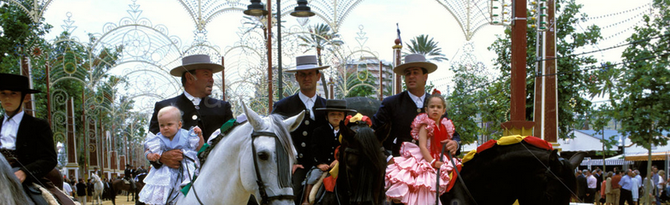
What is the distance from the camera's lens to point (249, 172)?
173 inches

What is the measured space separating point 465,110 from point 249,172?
60.1 ft

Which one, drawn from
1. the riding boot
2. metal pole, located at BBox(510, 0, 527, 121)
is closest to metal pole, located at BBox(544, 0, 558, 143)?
metal pole, located at BBox(510, 0, 527, 121)

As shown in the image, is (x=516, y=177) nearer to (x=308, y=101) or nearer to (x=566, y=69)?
(x=308, y=101)

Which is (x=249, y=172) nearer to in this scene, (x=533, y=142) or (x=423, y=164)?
(x=423, y=164)

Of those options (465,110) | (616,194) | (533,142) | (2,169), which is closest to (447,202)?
(533,142)

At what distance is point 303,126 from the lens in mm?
7176

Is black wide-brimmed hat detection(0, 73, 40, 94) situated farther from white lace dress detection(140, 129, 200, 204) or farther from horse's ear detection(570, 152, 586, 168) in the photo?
horse's ear detection(570, 152, 586, 168)

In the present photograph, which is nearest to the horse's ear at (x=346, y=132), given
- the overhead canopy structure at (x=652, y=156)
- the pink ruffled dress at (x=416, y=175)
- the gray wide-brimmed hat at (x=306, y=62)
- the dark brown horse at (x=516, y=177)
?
the pink ruffled dress at (x=416, y=175)

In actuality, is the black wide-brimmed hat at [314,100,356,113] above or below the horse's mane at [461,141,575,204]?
above

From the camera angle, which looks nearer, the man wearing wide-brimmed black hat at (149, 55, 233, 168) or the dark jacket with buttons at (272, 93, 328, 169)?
the man wearing wide-brimmed black hat at (149, 55, 233, 168)

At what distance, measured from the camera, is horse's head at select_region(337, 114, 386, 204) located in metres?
5.40

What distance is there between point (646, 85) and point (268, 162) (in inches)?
571

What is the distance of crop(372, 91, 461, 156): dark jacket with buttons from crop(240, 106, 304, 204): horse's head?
266 centimetres

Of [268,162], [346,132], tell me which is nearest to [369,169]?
[346,132]
